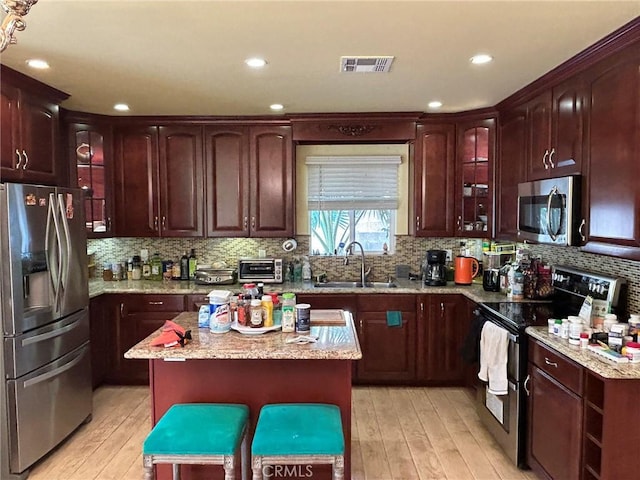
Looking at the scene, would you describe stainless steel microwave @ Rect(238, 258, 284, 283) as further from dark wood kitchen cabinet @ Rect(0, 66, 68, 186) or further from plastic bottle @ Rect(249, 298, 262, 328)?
plastic bottle @ Rect(249, 298, 262, 328)

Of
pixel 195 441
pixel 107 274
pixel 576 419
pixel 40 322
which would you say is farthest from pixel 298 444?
pixel 107 274

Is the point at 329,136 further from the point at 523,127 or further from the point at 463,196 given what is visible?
the point at 523,127

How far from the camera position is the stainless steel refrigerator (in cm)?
262

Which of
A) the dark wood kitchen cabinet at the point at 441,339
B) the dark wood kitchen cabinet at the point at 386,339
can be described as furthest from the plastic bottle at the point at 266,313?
the dark wood kitchen cabinet at the point at 441,339

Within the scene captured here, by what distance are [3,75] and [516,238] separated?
374 cm

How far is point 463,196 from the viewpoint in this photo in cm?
419

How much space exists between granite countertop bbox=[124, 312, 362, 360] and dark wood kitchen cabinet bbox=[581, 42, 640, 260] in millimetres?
1458

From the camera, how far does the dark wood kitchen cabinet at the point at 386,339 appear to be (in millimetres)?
4055

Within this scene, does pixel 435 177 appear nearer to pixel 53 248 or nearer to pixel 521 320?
pixel 521 320

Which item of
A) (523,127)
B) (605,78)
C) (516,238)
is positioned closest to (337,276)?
(516,238)

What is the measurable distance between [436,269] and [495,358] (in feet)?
4.54

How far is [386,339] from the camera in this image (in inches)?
161

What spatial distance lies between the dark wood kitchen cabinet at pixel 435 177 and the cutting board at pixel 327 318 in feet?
5.66

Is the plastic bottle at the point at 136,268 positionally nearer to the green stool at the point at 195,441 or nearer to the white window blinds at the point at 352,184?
the white window blinds at the point at 352,184
